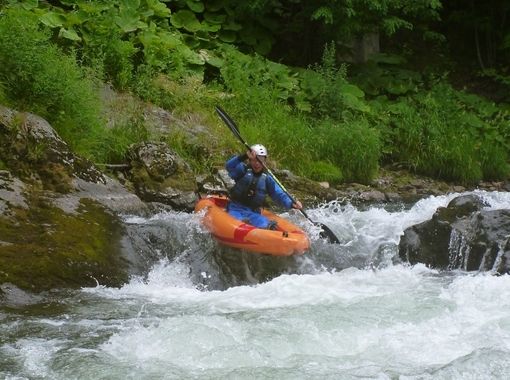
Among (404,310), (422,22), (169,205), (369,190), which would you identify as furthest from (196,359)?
(422,22)

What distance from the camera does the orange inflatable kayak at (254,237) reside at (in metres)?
6.13

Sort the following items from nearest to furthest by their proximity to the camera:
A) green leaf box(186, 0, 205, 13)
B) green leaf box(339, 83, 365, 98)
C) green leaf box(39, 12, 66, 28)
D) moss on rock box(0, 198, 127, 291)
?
moss on rock box(0, 198, 127, 291) < green leaf box(39, 12, 66, 28) < green leaf box(339, 83, 365, 98) < green leaf box(186, 0, 205, 13)

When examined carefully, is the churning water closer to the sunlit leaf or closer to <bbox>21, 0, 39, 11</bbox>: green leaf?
<bbox>21, 0, 39, 11</bbox>: green leaf

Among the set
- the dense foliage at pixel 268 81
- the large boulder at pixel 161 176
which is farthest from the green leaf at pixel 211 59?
the large boulder at pixel 161 176

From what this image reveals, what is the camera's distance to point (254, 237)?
20.2ft

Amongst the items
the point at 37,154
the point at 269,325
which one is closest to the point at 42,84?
the point at 37,154

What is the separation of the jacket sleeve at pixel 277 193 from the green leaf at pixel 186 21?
462 cm

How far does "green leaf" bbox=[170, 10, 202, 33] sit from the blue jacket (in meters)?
4.50

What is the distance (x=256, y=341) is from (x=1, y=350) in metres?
1.43

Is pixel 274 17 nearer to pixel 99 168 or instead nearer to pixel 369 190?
pixel 369 190

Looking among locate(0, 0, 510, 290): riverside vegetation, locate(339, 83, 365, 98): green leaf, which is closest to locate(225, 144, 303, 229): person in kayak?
locate(0, 0, 510, 290): riverside vegetation

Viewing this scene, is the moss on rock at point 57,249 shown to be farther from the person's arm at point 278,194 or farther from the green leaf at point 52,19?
the green leaf at point 52,19

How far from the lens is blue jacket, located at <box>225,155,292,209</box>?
6.82 m

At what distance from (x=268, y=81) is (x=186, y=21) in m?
1.56
